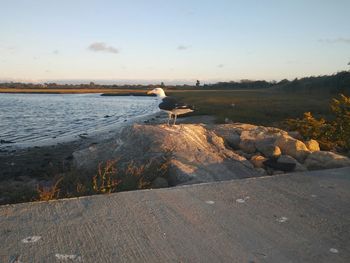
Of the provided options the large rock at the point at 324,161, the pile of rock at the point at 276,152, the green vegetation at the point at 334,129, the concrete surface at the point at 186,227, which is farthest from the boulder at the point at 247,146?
the concrete surface at the point at 186,227

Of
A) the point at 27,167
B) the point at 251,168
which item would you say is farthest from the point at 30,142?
the point at 251,168

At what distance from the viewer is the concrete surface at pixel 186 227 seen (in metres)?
4.25

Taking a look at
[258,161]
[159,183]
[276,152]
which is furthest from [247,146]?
[159,183]

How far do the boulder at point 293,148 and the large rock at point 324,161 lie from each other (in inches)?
15.3

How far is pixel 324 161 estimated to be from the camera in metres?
8.80

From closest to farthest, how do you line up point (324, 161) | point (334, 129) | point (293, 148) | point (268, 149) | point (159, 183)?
point (159, 183) < point (324, 161) < point (293, 148) < point (268, 149) < point (334, 129)

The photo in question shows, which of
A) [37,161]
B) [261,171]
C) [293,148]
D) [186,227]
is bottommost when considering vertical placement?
[37,161]

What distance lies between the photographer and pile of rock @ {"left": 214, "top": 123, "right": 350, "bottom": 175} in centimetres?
876

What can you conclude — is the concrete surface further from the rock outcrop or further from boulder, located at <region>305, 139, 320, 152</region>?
boulder, located at <region>305, 139, 320, 152</region>

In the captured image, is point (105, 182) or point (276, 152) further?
point (276, 152)

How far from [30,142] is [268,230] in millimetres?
20122

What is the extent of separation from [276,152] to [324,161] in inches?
45.7

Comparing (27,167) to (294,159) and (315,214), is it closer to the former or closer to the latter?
(294,159)

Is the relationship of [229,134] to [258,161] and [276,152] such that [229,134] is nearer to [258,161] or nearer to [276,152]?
[276,152]
